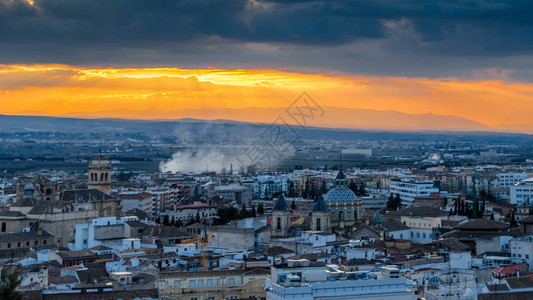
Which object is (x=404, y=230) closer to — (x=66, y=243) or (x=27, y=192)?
(x=66, y=243)

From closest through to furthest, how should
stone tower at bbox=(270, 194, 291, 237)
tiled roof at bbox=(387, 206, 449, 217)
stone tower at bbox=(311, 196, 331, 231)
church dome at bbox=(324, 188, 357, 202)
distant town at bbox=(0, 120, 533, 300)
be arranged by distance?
distant town at bbox=(0, 120, 533, 300)
stone tower at bbox=(270, 194, 291, 237)
stone tower at bbox=(311, 196, 331, 231)
tiled roof at bbox=(387, 206, 449, 217)
church dome at bbox=(324, 188, 357, 202)

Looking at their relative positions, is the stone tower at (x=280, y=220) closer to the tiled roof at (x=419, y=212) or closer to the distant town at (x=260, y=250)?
the distant town at (x=260, y=250)

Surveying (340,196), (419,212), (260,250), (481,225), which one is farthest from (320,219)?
(481,225)

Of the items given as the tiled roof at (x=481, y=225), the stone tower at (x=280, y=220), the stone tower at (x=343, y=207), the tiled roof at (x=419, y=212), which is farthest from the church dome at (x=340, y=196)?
the tiled roof at (x=481, y=225)

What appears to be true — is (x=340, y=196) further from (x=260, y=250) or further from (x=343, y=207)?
(x=260, y=250)

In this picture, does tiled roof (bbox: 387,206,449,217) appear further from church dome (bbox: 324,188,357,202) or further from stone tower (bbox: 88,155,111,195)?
stone tower (bbox: 88,155,111,195)

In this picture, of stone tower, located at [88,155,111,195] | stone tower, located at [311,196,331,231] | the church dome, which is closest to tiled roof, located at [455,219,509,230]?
stone tower, located at [311,196,331,231]

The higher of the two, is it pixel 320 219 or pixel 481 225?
pixel 481 225

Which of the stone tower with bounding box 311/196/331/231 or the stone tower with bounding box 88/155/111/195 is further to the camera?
the stone tower with bounding box 88/155/111/195
